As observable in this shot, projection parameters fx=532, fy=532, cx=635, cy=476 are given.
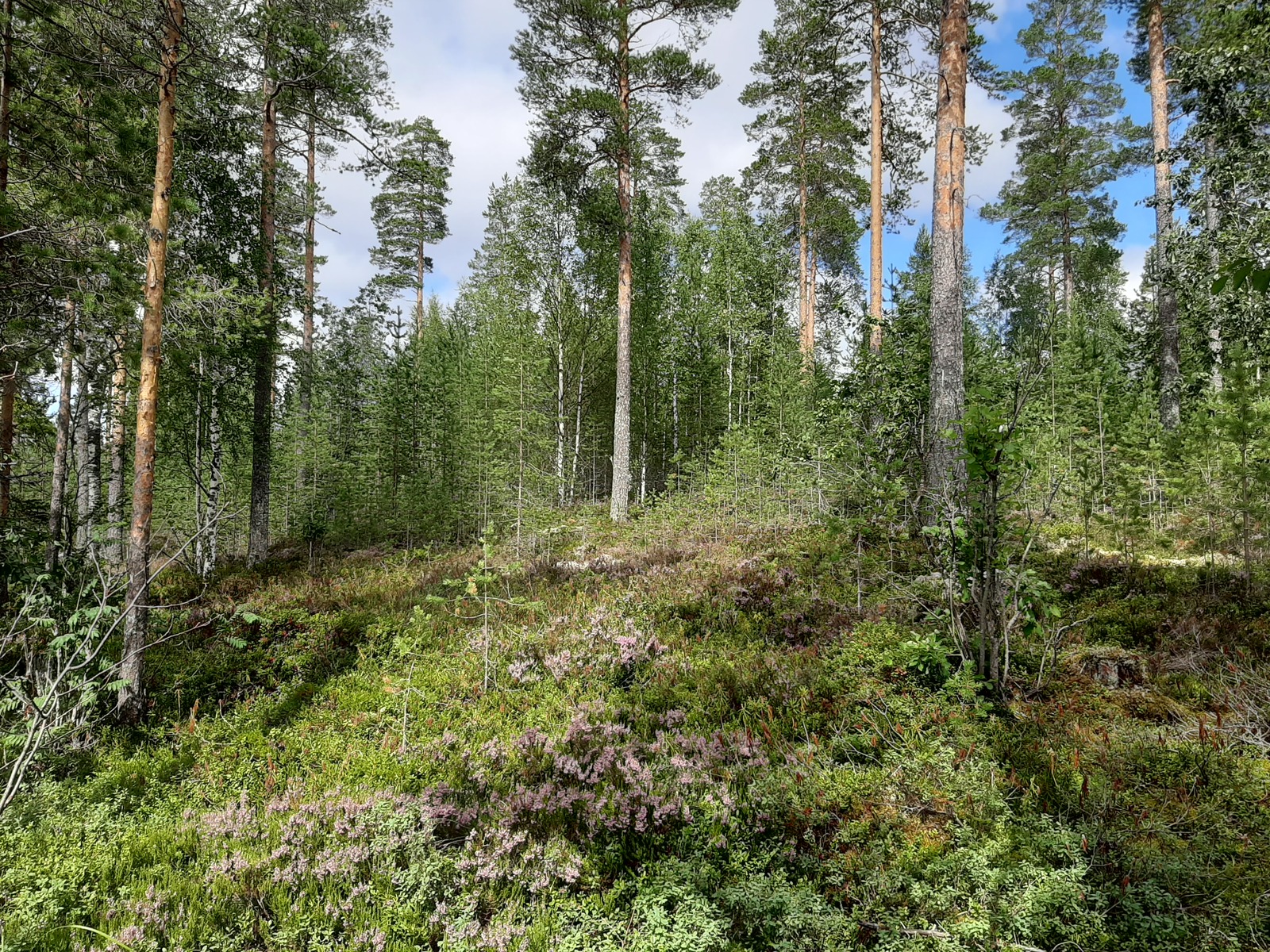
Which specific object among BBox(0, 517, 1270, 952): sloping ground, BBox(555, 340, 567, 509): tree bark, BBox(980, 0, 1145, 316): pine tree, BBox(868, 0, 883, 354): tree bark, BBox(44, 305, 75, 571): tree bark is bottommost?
BBox(0, 517, 1270, 952): sloping ground

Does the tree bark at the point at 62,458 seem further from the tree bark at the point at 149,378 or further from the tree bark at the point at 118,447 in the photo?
the tree bark at the point at 149,378

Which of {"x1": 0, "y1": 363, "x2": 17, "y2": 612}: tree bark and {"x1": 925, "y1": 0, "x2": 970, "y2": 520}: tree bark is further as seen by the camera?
{"x1": 925, "y1": 0, "x2": 970, "y2": 520}: tree bark

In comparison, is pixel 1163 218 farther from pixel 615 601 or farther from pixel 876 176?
pixel 615 601

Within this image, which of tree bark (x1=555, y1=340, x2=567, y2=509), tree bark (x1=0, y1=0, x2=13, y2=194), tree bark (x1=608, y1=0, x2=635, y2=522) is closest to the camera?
tree bark (x1=0, y1=0, x2=13, y2=194)

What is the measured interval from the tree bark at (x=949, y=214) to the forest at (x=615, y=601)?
6cm

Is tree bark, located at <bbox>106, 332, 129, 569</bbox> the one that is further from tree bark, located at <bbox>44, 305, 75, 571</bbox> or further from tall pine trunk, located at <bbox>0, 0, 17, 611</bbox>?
tall pine trunk, located at <bbox>0, 0, 17, 611</bbox>

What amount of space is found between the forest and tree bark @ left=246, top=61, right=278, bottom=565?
11 centimetres

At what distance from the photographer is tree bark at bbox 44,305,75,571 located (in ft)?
20.3

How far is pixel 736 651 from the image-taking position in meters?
6.13

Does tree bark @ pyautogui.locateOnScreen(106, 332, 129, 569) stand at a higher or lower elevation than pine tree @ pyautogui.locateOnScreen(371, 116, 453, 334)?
lower

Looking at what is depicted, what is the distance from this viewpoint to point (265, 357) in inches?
469

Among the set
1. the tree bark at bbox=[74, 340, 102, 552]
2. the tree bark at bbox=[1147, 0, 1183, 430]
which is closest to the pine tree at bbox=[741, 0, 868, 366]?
the tree bark at bbox=[1147, 0, 1183, 430]

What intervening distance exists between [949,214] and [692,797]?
8.44 m

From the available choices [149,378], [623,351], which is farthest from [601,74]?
[149,378]
